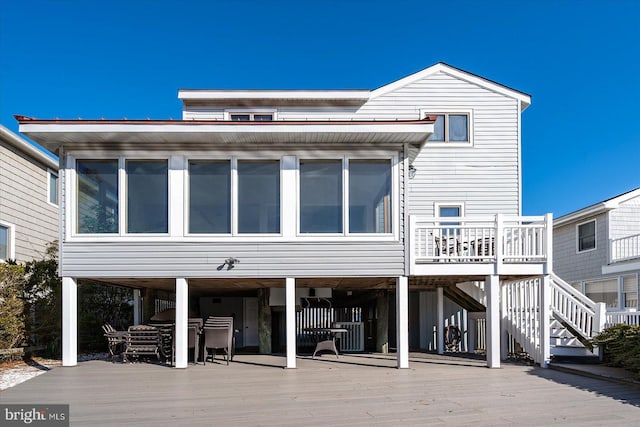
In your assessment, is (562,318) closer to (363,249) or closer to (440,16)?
(363,249)

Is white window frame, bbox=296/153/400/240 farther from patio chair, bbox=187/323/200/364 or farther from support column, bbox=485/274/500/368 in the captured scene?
patio chair, bbox=187/323/200/364

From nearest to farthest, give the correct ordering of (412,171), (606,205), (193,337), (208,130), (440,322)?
(208,130) → (193,337) → (440,322) → (412,171) → (606,205)

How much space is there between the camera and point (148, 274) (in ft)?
33.0

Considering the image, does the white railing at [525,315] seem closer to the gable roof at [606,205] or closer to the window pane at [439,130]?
the window pane at [439,130]

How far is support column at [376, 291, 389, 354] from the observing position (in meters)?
13.0

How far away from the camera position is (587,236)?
19.8m

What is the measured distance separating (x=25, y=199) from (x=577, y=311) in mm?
13415

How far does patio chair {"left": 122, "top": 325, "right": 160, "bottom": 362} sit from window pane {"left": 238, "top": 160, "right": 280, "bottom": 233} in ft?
8.59

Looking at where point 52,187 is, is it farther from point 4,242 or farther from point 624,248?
point 624,248

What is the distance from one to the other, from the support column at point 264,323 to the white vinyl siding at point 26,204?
637 cm

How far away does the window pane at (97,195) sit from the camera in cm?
1009

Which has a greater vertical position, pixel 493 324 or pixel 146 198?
pixel 146 198

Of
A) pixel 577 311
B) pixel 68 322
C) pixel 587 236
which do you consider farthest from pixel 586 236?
pixel 68 322

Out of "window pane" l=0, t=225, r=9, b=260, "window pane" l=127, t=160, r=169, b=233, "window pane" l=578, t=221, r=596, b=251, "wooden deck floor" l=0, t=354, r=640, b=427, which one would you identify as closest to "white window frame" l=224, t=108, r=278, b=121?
"window pane" l=127, t=160, r=169, b=233
